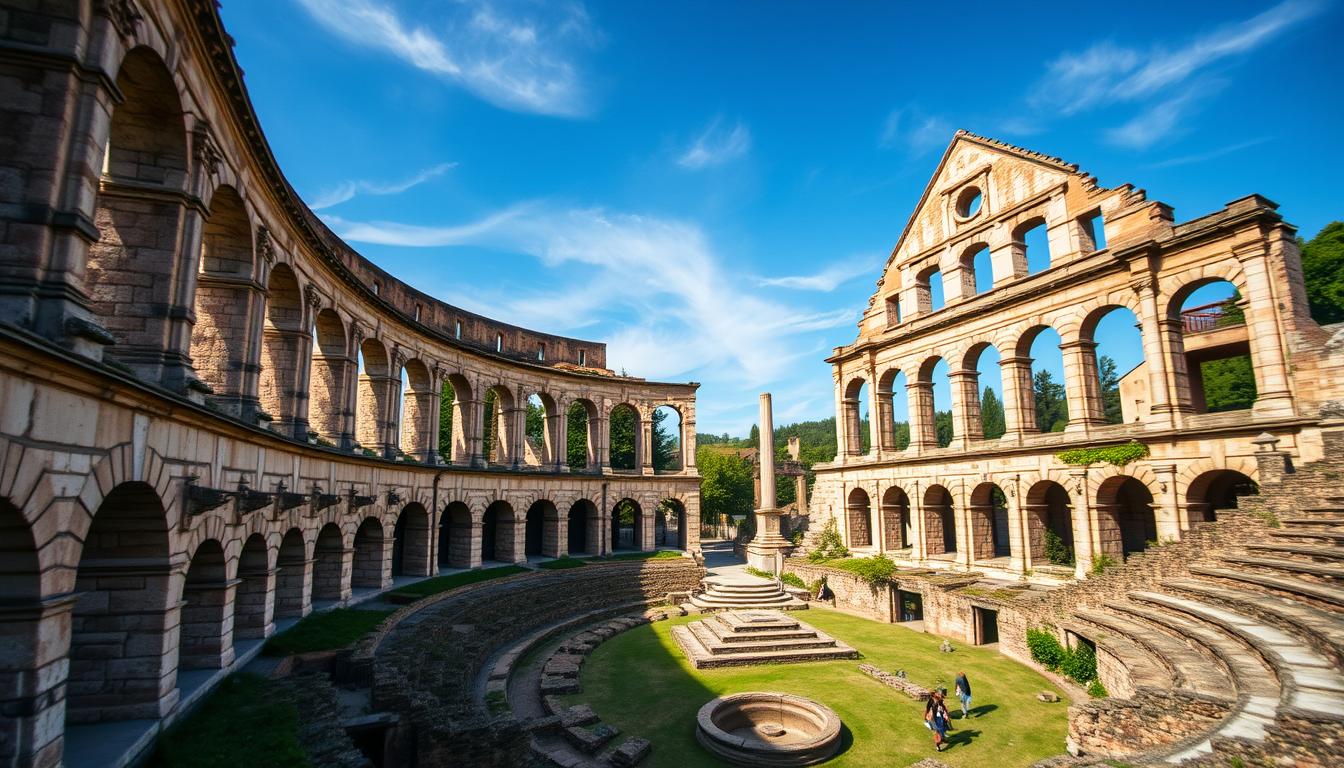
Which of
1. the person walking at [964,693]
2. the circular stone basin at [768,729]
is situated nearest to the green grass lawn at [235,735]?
the circular stone basin at [768,729]

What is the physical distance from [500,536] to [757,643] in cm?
1832

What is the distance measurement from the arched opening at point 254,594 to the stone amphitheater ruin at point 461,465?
0.23ft

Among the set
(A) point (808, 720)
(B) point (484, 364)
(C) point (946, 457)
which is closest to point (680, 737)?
(A) point (808, 720)

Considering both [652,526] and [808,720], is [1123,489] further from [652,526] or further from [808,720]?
[652,526]

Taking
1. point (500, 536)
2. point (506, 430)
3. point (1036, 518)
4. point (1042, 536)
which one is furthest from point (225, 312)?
point (1042, 536)

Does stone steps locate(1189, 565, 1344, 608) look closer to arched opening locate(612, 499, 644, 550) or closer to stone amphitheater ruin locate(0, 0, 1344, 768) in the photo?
stone amphitheater ruin locate(0, 0, 1344, 768)

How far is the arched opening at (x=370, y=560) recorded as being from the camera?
2492cm

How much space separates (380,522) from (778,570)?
22.0m

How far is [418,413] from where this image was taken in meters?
31.5

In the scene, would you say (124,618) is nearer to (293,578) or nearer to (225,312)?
(225,312)

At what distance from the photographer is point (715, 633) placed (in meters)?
23.9

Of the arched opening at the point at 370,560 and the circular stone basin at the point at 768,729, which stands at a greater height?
the arched opening at the point at 370,560

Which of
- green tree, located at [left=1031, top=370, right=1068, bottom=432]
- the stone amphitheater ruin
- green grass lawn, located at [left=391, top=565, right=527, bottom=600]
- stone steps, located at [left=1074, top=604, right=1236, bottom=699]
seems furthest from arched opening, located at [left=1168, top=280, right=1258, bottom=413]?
green tree, located at [left=1031, top=370, right=1068, bottom=432]

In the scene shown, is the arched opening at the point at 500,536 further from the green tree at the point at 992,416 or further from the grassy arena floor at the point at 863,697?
the green tree at the point at 992,416
